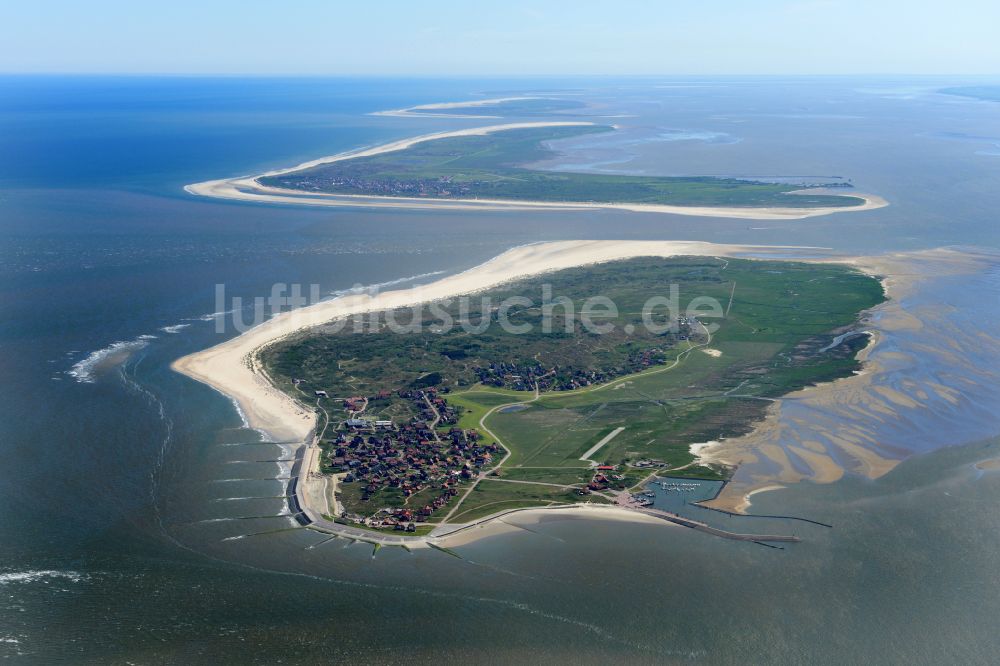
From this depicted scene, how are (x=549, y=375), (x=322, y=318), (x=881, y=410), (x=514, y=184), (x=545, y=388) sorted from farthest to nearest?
(x=514, y=184)
(x=322, y=318)
(x=549, y=375)
(x=545, y=388)
(x=881, y=410)

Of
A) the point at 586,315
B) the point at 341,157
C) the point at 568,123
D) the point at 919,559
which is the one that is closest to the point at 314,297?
the point at 586,315

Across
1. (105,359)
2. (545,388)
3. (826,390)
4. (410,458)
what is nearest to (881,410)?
(826,390)

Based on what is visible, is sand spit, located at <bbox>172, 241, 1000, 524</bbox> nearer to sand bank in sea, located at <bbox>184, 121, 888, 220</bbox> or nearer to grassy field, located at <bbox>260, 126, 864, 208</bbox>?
sand bank in sea, located at <bbox>184, 121, 888, 220</bbox>

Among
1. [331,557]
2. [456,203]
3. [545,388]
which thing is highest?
[456,203]

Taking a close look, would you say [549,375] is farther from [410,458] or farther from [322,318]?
[322,318]

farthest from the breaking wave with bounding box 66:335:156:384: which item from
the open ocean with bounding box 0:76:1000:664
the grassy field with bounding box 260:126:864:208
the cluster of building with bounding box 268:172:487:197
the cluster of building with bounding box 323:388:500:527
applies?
the grassy field with bounding box 260:126:864:208
